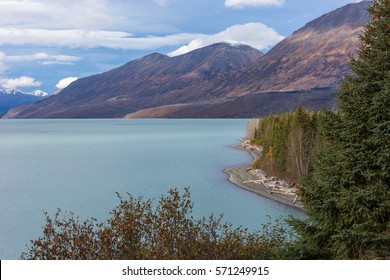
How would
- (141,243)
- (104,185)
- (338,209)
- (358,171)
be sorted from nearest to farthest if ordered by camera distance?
(358,171) → (141,243) → (338,209) → (104,185)

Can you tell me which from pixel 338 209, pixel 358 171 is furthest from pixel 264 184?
pixel 358 171

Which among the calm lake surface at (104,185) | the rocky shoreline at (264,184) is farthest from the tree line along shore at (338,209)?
the rocky shoreline at (264,184)

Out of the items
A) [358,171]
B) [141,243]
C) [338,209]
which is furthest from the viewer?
[338,209]

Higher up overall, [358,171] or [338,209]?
[358,171]

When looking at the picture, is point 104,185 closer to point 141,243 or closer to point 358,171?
point 141,243

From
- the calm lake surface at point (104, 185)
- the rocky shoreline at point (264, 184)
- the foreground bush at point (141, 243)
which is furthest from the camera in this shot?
the rocky shoreline at point (264, 184)

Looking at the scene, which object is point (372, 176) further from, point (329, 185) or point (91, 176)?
point (91, 176)

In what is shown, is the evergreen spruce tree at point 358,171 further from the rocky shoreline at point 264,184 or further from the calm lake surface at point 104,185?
the rocky shoreline at point 264,184
